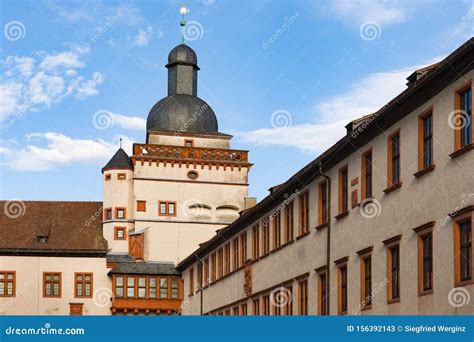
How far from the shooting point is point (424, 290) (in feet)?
82.7

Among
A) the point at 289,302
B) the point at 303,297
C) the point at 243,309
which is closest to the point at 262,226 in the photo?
the point at 243,309

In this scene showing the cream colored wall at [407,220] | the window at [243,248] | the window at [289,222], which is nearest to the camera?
the cream colored wall at [407,220]

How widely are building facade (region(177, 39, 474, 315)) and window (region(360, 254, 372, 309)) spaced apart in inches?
1.3

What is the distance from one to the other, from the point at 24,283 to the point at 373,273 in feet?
136

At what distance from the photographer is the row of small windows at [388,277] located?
76.1ft

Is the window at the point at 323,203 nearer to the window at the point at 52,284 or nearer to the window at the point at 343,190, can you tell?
the window at the point at 343,190

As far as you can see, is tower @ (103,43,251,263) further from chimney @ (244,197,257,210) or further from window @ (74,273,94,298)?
window @ (74,273,94,298)

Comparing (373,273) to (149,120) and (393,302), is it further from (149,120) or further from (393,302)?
(149,120)

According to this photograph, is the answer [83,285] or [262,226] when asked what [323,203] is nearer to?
[262,226]

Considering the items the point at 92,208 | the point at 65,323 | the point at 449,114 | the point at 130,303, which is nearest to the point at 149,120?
the point at 92,208

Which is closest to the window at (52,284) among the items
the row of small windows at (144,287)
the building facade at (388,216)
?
the row of small windows at (144,287)

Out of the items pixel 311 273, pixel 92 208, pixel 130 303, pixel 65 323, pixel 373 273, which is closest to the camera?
pixel 65 323

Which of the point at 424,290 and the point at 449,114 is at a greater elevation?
the point at 449,114

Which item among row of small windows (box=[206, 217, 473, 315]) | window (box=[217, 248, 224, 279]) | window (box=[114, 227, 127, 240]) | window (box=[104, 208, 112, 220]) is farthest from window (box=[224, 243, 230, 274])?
window (box=[104, 208, 112, 220])
